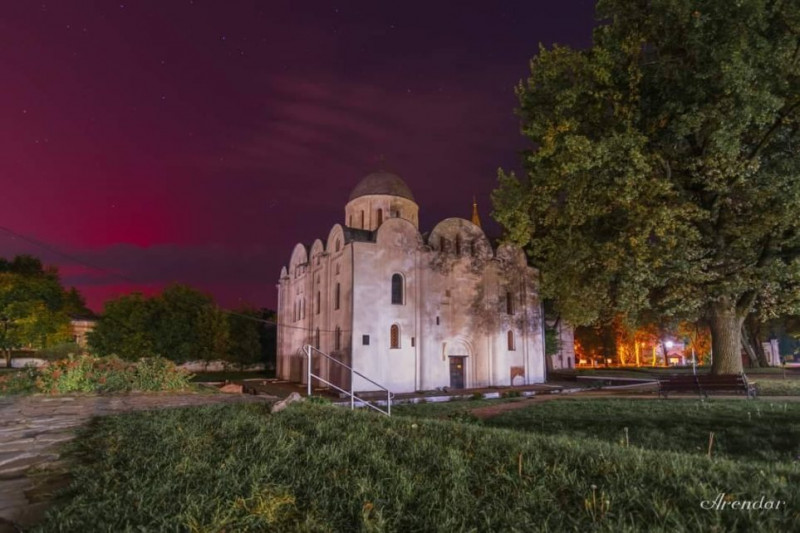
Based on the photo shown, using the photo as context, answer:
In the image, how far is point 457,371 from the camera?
29.2 meters

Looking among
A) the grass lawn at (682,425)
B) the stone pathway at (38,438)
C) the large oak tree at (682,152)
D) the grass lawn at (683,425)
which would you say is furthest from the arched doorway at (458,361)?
the stone pathway at (38,438)

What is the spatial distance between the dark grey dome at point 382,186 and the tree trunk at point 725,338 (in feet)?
71.1

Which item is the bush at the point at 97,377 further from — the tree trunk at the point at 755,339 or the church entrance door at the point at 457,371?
the tree trunk at the point at 755,339

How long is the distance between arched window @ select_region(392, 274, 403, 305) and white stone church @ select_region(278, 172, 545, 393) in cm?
6

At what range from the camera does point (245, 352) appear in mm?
49500

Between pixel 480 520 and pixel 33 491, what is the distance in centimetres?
385

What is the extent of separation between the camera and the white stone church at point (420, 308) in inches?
1053

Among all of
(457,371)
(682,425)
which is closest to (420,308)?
(457,371)

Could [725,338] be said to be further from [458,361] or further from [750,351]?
[750,351]

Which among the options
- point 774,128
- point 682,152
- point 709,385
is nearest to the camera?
point 709,385

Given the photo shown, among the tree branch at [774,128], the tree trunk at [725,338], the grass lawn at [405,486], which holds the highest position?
the tree branch at [774,128]

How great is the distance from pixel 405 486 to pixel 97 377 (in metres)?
12.9

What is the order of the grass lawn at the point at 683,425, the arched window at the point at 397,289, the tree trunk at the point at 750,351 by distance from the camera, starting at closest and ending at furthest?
the grass lawn at the point at 683,425, the arched window at the point at 397,289, the tree trunk at the point at 750,351

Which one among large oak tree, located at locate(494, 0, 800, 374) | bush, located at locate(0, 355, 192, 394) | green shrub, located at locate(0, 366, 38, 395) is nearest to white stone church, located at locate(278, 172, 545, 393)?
large oak tree, located at locate(494, 0, 800, 374)
